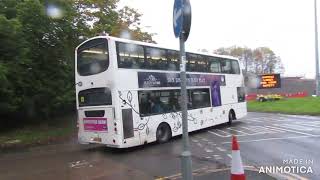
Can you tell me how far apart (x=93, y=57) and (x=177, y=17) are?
8.82 m

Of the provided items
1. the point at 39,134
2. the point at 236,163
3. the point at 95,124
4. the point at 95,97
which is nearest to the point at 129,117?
the point at 95,124

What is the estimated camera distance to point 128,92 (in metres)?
14.4

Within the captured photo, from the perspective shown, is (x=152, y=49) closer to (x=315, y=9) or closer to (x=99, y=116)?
(x=99, y=116)

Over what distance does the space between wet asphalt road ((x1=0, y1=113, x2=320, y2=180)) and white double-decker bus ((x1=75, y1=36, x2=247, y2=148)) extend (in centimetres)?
70

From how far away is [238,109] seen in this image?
76.5ft

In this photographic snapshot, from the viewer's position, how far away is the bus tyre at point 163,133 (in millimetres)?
16125

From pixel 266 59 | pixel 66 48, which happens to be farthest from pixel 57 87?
pixel 266 59

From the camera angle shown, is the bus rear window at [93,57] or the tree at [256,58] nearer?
the bus rear window at [93,57]

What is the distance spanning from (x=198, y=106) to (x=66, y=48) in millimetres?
7087

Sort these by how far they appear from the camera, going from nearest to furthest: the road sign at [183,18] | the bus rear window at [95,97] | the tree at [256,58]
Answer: the road sign at [183,18]
the bus rear window at [95,97]
the tree at [256,58]

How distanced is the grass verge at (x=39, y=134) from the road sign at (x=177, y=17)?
1208 cm

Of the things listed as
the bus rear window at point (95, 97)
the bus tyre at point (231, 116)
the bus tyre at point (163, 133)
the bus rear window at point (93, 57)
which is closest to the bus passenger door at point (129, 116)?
the bus rear window at point (95, 97)

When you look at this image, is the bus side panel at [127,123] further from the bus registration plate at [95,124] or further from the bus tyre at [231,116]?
the bus tyre at [231,116]

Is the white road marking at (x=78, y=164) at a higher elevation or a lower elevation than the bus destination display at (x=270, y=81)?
lower
